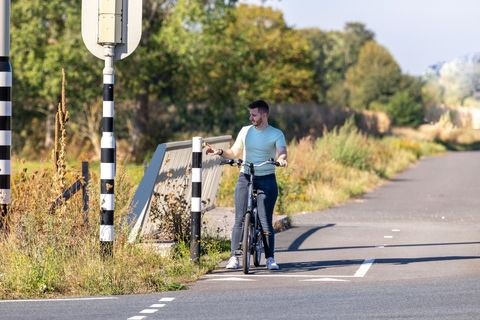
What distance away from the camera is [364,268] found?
48.4 feet

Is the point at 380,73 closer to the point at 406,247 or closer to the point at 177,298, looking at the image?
the point at 406,247

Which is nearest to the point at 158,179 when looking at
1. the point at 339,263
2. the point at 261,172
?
the point at 261,172

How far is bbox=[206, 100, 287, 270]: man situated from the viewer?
568 inches

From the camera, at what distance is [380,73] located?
8556 cm

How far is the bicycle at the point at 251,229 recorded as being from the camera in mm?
14044

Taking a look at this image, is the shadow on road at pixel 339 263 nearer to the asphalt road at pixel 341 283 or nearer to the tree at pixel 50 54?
the asphalt road at pixel 341 283

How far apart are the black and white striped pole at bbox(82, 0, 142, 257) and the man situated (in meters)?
1.44

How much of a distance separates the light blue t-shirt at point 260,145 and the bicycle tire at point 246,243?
1.89ft

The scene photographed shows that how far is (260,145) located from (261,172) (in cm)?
30

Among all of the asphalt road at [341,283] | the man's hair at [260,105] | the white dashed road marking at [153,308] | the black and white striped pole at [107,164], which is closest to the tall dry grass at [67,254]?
the black and white striped pole at [107,164]

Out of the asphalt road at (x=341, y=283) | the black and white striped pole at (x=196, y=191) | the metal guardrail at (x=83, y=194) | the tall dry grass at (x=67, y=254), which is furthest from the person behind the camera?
the black and white striped pole at (x=196, y=191)

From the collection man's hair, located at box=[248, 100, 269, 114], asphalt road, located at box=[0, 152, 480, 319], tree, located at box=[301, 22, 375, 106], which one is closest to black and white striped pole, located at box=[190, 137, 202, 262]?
asphalt road, located at box=[0, 152, 480, 319]

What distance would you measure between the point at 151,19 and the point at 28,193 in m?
36.4

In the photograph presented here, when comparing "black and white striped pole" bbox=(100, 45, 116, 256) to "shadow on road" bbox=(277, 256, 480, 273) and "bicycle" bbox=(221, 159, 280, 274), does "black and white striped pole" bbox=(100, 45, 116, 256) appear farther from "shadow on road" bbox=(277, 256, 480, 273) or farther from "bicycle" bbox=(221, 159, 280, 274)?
"shadow on road" bbox=(277, 256, 480, 273)
